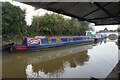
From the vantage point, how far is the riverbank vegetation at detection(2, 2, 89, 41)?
1414 centimetres

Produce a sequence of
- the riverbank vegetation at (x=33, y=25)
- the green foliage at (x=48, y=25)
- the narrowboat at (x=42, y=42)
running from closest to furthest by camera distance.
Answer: the narrowboat at (x=42, y=42) < the riverbank vegetation at (x=33, y=25) < the green foliage at (x=48, y=25)

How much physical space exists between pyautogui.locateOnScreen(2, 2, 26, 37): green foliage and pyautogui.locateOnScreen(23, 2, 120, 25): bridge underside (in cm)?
1104

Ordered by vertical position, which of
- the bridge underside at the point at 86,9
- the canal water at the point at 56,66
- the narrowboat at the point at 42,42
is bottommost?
the canal water at the point at 56,66

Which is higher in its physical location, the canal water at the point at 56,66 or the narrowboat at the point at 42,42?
the narrowboat at the point at 42,42

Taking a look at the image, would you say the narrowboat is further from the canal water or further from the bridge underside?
the bridge underside

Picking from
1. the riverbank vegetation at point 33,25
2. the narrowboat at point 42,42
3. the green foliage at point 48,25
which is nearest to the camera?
the narrowboat at point 42,42

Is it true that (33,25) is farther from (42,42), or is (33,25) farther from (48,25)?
(42,42)

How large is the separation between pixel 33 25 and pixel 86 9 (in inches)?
567

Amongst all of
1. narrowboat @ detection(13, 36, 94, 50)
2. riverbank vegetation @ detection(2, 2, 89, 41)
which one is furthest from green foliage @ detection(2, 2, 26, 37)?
narrowboat @ detection(13, 36, 94, 50)

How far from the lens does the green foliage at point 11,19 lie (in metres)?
13.9

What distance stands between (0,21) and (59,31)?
7.98 metres

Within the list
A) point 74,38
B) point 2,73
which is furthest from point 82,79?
point 74,38

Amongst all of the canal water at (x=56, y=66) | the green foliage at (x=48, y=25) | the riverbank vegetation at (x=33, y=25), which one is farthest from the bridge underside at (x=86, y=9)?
the green foliage at (x=48, y=25)

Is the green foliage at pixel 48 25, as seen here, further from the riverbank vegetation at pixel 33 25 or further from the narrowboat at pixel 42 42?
the narrowboat at pixel 42 42
